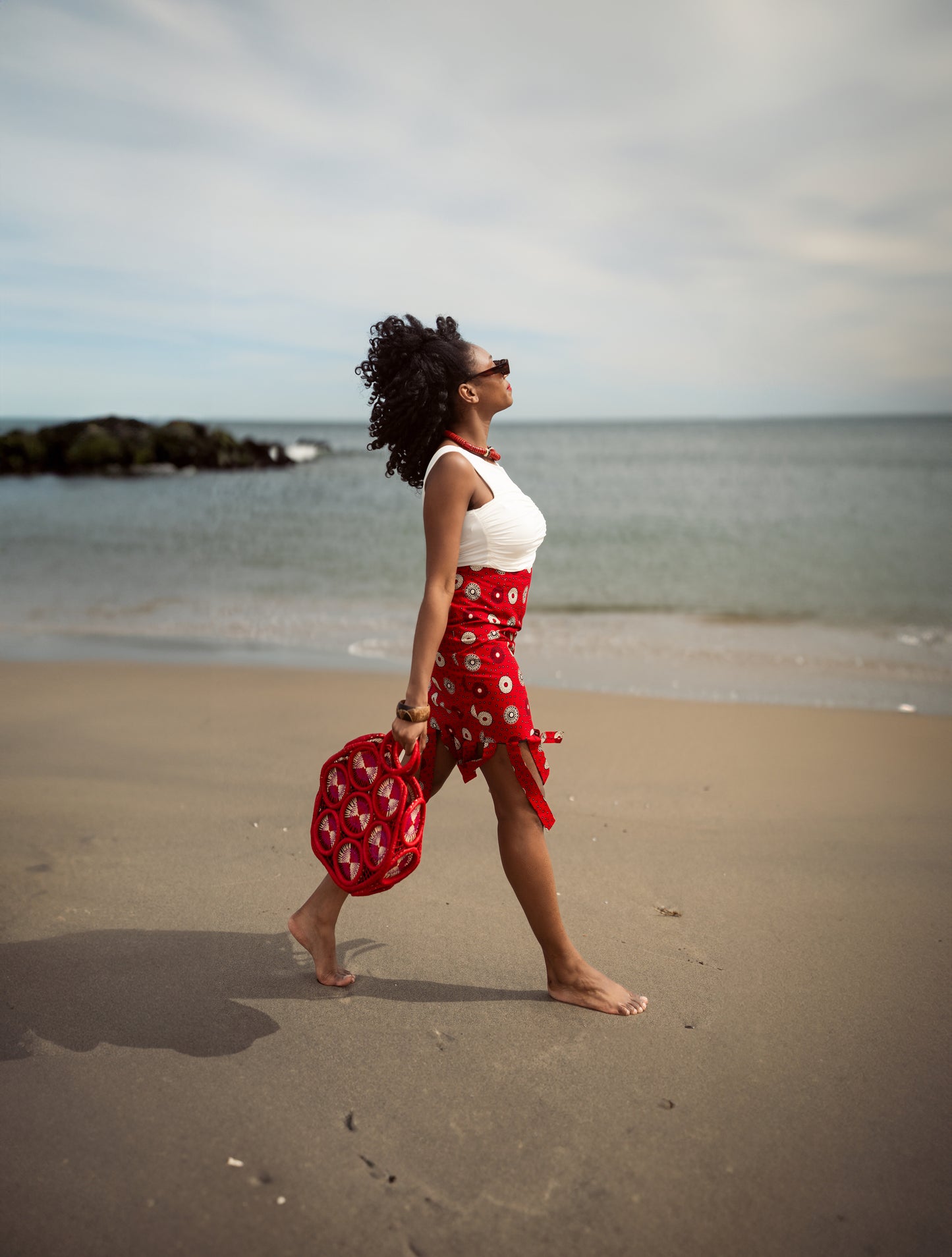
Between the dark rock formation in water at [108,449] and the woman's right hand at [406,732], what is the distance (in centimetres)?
3495

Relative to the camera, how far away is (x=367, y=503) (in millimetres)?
27312

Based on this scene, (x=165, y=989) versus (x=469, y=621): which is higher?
(x=469, y=621)

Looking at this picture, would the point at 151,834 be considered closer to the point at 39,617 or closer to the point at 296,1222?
the point at 296,1222

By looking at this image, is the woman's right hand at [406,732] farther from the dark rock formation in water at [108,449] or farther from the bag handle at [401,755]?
the dark rock formation in water at [108,449]

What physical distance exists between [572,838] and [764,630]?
23.5 feet

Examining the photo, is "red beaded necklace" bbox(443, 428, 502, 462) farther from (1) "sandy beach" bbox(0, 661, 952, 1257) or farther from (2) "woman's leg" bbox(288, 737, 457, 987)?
(1) "sandy beach" bbox(0, 661, 952, 1257)

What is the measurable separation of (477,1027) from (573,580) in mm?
11643

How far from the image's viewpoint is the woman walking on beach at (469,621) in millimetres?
2500

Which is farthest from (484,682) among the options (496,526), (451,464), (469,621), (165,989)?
(165,989)

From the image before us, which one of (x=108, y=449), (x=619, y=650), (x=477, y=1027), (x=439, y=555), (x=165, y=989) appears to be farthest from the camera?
(x=108, y=449)

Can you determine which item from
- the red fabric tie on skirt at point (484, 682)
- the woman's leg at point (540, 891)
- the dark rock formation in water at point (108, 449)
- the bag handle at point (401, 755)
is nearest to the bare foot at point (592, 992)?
the woman's leg at point (540, 891)

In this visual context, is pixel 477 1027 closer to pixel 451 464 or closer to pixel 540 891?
pixel 540 891

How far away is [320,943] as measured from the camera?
277cm

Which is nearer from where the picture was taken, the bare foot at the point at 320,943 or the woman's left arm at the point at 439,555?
the woman's left arm at the point at 439,555
